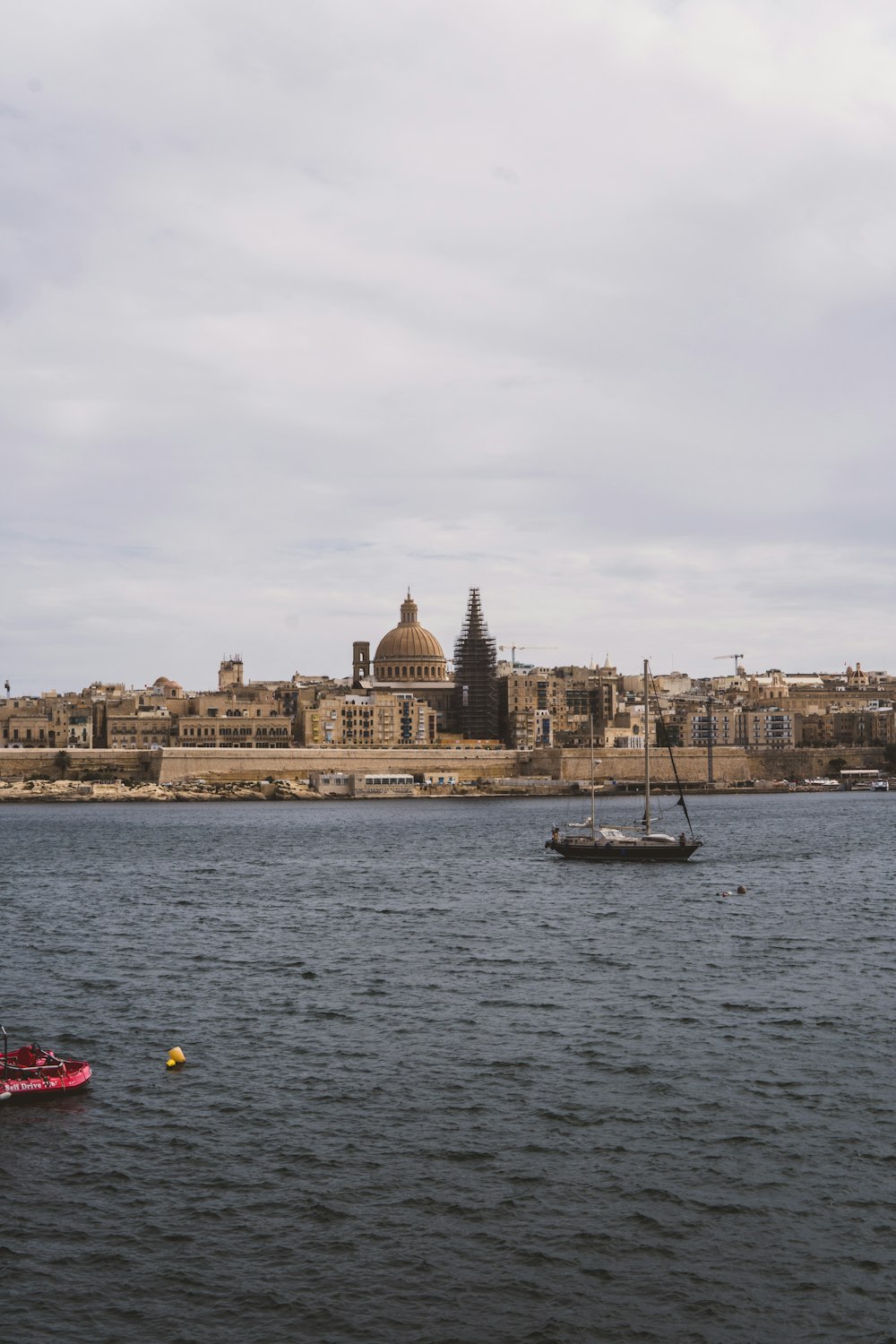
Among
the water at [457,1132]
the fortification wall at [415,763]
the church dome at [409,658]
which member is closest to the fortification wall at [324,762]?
the fortification wall at [415,763]

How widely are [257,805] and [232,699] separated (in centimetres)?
4047

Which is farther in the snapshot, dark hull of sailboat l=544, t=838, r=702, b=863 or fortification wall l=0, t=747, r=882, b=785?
fortification wall l=0, t=747, r=882, b=785

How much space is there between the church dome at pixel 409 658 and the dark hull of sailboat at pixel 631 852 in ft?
438

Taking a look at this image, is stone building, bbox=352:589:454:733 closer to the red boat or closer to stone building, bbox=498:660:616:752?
stone building, bbox=498:660:616:752

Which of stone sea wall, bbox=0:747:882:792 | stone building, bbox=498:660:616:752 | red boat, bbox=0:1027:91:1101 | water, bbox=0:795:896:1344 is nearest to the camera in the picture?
water, bbox=0:795:896:1344

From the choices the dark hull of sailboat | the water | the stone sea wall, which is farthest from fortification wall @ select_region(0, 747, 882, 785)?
the water

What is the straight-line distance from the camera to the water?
1510 centimetres

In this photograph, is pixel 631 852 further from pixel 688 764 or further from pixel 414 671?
pixel 414 671

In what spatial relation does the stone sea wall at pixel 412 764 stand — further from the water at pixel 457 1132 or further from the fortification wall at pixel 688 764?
the water at pixel 457 1132

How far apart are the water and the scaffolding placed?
5514 inches

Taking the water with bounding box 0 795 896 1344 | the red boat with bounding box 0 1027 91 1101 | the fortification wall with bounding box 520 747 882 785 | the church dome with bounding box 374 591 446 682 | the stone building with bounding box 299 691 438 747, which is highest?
the church dome with bounding box 374 591 446 682

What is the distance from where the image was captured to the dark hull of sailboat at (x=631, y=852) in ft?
197

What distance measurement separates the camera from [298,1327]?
14.5 metres

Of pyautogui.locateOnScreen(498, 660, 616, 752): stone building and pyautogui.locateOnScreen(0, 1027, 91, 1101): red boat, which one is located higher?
pyautogui.locateOnScreen(498, 660, 616, 752): stone building
